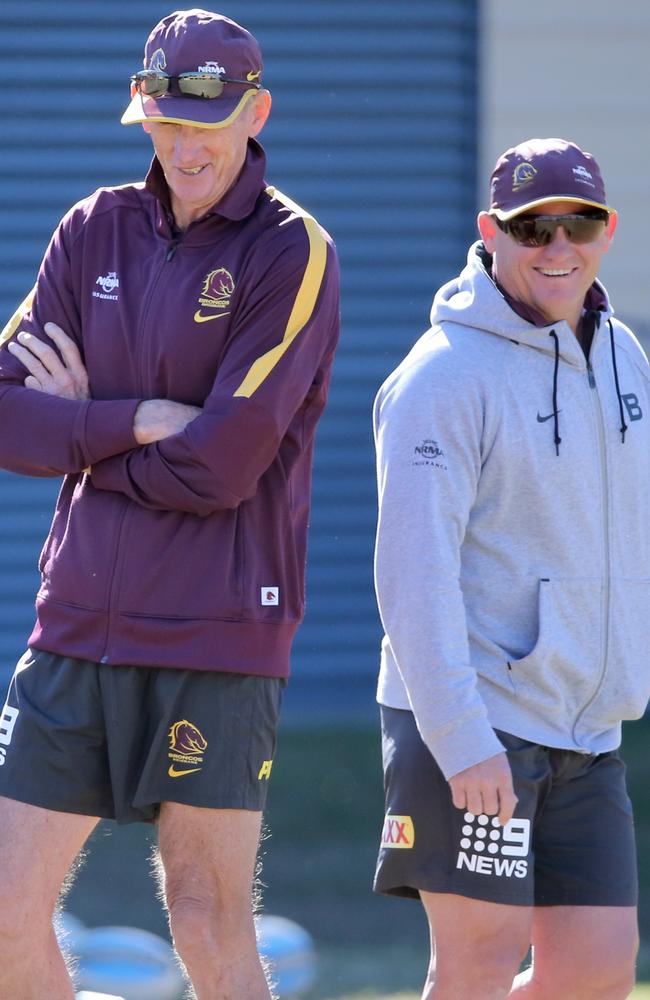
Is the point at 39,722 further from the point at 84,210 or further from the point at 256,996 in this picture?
the point at 84,210

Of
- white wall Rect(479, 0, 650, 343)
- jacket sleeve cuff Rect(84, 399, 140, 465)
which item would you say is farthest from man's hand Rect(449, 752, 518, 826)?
white wall Rect(479, 0, 650, 343)

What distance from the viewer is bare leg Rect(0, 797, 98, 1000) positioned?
11.4 ft

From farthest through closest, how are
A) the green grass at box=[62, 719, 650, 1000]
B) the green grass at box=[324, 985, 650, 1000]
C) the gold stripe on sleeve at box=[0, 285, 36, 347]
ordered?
the green grass at box=[62, 719, 650, 1000] → the green grass at box=[324, 985, 650, 1000] → the gold stripe on sleeve at box=[0, 285, 36, 347]

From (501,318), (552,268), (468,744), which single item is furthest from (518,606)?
(552,268)

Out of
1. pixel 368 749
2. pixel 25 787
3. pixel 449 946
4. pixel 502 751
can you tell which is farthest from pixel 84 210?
pixel 368 749

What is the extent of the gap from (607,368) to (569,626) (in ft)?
1.78

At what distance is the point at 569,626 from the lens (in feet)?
11.1

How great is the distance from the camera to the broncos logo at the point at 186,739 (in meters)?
3.54

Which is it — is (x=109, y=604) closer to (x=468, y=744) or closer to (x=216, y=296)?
(x=216, y=296)

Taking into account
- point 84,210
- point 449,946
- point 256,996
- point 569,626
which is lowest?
point 256,996

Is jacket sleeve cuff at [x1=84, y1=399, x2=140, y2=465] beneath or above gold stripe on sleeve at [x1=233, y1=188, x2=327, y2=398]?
beneath

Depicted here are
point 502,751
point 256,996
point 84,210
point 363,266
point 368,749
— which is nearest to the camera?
point 502,751

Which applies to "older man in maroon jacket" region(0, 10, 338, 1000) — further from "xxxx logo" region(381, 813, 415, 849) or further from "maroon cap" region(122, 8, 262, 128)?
"xxxx logo" region(381, 813, 415, 849)

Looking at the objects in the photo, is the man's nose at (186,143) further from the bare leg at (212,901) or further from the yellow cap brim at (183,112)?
the bare leg at (212,901)
